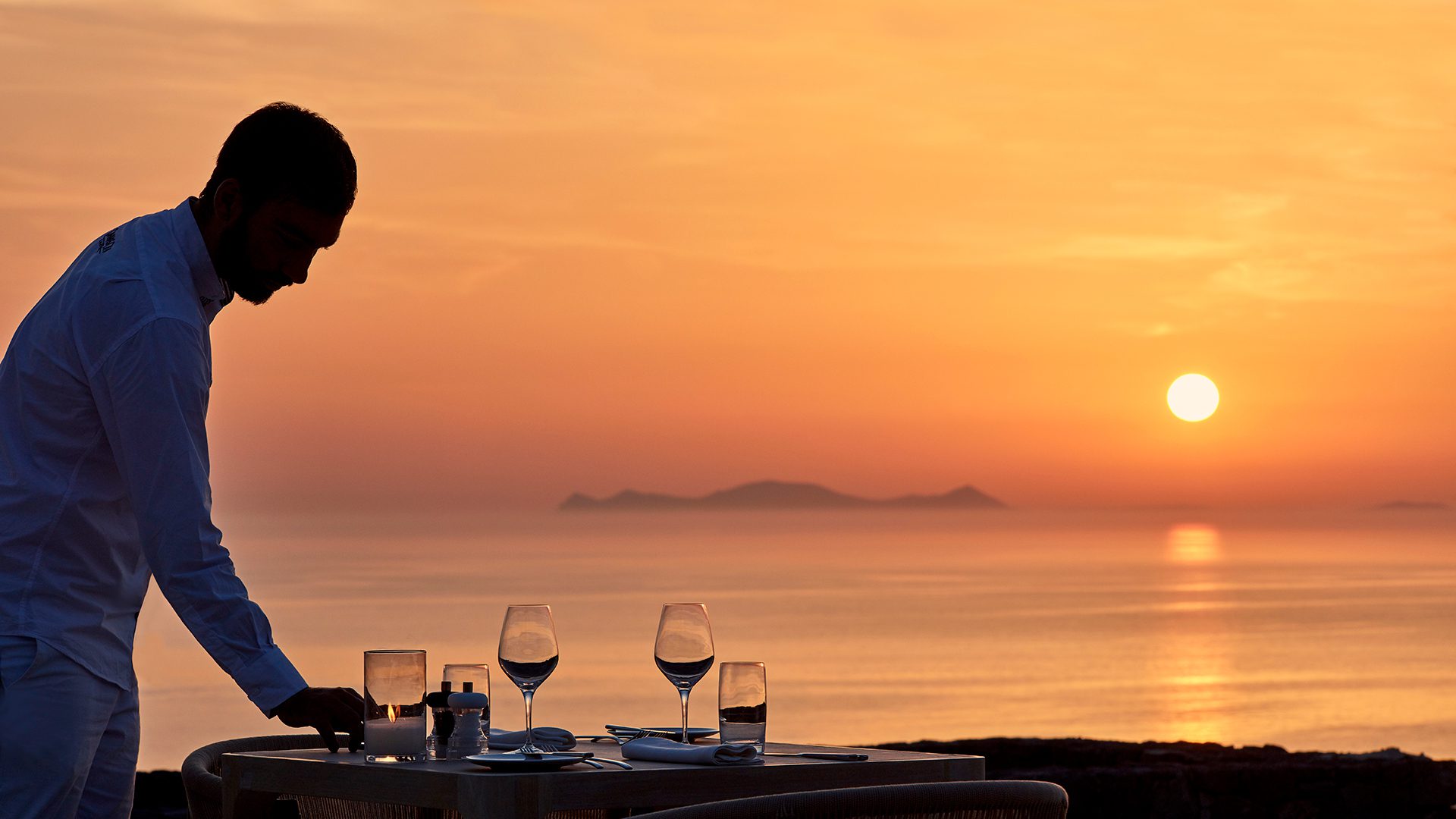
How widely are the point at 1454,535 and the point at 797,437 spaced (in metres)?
53.4

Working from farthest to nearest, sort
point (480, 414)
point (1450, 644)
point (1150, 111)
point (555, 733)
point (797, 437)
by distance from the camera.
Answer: point (797, 437), point (480, 414), point (1450, 644), point (1150, 111), point (555, 733)

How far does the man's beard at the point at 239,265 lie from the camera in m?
2.44

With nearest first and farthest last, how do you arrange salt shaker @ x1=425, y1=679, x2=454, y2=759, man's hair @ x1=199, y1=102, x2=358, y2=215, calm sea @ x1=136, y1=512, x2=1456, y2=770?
1. man's hair @ x1=199, y1=102, x2=358, y2=215
2. salt shaker @ x1=425, y1=679, x2=454, y2=759
3. calm sea @ x1=136, y1=512, x2=1456, y2=770

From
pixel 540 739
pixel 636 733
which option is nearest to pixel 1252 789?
pixel 636 733

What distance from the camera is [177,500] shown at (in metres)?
2.29

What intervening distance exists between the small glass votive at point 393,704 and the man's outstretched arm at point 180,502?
189mm

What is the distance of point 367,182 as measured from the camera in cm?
2486

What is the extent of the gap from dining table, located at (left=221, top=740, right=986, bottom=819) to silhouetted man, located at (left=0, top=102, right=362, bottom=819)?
105 millimetres

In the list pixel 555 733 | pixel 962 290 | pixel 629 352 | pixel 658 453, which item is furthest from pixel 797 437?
pixel 555 733

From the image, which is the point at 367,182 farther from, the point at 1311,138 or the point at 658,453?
the point at 658,453

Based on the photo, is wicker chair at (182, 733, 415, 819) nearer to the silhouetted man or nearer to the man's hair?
the silhouetted man

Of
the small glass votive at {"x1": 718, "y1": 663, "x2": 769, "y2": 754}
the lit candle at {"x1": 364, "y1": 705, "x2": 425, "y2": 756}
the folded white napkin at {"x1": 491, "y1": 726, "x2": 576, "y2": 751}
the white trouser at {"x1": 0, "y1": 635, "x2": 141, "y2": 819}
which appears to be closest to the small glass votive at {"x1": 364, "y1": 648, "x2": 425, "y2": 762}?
the lit candle at {"x1": 364, "y1": 705, "x2": 425, "y2": 756}

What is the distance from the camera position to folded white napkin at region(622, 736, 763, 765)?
8.32 ft

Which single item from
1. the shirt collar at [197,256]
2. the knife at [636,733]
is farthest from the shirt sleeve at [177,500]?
the knife at [636,733]
